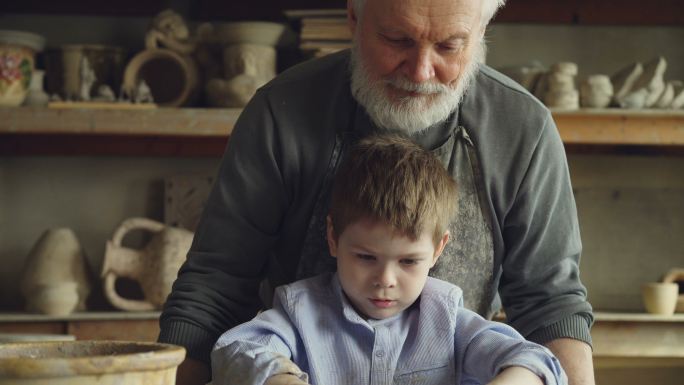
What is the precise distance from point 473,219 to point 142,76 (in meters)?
1.68

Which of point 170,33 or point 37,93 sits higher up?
point 170,33

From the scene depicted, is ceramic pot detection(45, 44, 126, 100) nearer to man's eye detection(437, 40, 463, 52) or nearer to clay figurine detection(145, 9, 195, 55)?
clay figurine detection(145, 9, 195, 55)

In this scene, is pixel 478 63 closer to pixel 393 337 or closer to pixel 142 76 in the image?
pixel 393 337

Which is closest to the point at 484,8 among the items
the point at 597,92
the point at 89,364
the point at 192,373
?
the point at 192,373

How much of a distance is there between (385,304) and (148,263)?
64.3 inches

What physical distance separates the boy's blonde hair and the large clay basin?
1.66 feet

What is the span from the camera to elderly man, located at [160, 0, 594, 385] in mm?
1561

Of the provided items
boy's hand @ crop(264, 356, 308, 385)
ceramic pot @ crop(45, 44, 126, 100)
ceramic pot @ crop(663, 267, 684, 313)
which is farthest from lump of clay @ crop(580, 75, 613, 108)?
boy's hand @ crop(264, 356, 308, 385)

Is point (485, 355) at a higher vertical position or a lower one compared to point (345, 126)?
lower

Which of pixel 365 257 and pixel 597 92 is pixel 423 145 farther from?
pixel 597 92

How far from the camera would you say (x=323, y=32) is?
2.86 m

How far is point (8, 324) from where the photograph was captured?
9.42 ft

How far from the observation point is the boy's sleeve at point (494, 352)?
1.31 meters

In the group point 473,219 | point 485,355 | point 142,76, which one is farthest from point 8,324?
point 485,355
